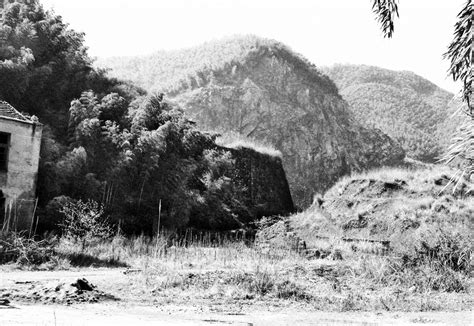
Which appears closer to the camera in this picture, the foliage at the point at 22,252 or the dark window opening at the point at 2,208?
the foliage at the point at 22,252

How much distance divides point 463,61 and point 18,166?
14811 mm

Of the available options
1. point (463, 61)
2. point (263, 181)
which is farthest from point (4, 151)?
point (263, 181)

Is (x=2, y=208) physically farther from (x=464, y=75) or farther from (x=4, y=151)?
(x=464, y=75)

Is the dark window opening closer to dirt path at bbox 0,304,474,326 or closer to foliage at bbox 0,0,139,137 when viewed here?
foliage at bbox 0,0,139,137

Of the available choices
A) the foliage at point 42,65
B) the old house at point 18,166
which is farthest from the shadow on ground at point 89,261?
the foliage at point 42,65

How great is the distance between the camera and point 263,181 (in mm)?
34500

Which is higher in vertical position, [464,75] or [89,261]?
[464,75]

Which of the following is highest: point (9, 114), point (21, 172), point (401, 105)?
point (401, 105)

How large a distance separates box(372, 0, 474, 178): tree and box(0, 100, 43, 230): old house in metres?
14.1

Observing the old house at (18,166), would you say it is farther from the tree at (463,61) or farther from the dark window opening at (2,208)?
the tree at (463,61)

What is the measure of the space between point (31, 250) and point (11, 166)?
5.26 m

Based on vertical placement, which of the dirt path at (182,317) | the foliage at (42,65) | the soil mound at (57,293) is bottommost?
the dirt path at (182,317)

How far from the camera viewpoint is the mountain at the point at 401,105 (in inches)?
2930

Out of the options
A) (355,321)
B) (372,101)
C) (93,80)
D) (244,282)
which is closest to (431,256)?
(244,282)
